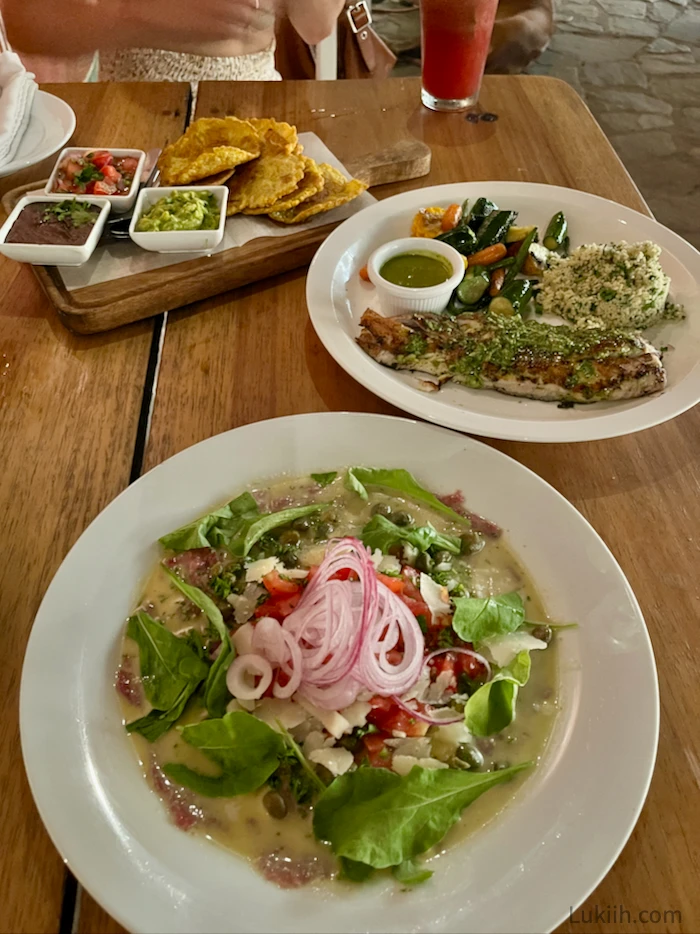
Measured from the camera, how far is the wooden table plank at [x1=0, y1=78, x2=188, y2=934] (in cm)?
118

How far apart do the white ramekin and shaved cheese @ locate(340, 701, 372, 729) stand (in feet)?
4.47

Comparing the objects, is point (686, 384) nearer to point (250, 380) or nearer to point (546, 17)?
point (250, 380)

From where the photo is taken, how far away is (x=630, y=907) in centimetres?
116

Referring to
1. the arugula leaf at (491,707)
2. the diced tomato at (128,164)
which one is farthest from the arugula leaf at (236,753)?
the diced tomato at (128,164)

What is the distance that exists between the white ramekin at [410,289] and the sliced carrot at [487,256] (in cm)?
19

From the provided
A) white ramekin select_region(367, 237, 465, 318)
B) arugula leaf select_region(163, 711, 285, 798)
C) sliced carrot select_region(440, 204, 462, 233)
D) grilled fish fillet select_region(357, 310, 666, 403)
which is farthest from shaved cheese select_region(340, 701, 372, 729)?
sliced carrot select_region(440, 204, 462, 233)

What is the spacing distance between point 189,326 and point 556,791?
1.70 metres

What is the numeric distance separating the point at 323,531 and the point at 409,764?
0.58m

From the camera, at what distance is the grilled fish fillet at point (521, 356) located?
1.96m

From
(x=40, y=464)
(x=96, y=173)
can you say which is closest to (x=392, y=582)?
(x=40, y=464)

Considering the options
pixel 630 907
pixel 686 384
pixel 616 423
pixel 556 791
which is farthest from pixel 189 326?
pixel 630 907

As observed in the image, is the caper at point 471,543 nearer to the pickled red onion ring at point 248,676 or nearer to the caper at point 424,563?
the caper at point 424,563

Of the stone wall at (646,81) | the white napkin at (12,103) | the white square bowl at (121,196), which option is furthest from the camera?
the stone wall at (646,81)

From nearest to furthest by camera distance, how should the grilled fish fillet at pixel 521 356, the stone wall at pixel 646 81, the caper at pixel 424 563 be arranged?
the caper at pixel 424 563, the grilled fish fillet at pixel 521 356, the stone wall at pixel 646 81
